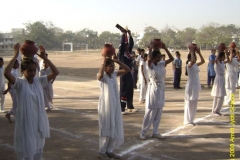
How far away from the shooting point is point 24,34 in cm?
8912

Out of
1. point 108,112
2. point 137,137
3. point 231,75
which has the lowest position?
point 137,137

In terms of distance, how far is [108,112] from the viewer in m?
4.55

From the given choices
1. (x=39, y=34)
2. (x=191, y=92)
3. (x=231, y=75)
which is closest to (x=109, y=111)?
(x=191, y=92)

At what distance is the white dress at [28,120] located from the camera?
3.63 m

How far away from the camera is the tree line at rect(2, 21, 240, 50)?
70688mm

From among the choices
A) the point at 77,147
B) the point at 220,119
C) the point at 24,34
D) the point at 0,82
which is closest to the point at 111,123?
the point at 77,147

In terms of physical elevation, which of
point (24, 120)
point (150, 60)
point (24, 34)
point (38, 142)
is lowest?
point (38, 142)

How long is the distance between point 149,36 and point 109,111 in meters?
81.1

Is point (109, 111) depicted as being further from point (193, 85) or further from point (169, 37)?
point (169, 37)

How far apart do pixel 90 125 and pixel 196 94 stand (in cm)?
277

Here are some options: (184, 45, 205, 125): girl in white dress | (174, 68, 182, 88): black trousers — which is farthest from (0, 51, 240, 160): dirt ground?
(174, 68, 182, 88): black trousers

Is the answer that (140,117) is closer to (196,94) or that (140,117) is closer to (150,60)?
(196,94)

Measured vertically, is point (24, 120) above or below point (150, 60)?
below

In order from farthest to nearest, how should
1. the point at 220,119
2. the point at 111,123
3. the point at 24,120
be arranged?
1. the point at 220,119
2. the point at 111,123
3. the point at 24,120
